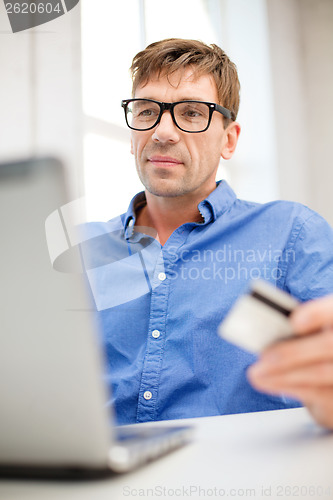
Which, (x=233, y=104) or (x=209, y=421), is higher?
(x=233, y=104)

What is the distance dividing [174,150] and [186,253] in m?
0.27

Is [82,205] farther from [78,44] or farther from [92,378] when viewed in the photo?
[92,378]

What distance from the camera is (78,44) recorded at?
1728 mm

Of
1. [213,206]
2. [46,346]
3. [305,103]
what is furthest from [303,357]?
[305,103]

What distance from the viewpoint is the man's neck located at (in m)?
1.16

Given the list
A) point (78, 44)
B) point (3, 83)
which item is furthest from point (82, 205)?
point (78, 44)

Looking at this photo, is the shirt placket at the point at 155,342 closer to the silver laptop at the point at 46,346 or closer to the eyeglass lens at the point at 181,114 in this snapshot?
the eyeglass lens at the point at 181,114

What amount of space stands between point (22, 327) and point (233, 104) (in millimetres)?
1112

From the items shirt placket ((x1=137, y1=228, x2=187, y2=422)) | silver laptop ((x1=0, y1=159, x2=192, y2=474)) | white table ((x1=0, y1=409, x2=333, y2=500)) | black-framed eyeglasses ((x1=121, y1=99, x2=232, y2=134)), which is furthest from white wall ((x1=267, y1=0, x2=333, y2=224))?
silver laptop ((x1=0, y1=159, x2=192, y2=474))

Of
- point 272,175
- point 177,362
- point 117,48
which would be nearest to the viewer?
point 177,362

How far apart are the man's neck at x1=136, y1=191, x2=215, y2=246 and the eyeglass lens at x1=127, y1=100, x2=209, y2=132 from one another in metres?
0.17

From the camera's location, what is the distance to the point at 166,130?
3.56 feet

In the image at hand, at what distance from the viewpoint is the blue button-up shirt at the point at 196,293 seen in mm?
868

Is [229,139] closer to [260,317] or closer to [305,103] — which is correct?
[260,317]
